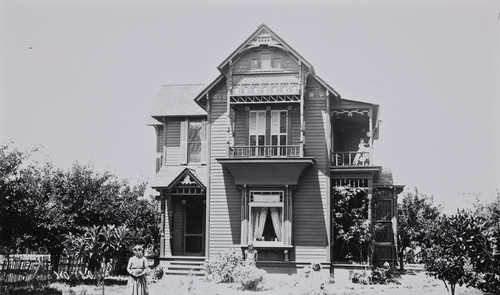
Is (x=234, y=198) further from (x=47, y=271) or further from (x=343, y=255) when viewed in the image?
(x=47, y=271)

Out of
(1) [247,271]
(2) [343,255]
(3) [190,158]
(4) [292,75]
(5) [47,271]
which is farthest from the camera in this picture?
(3) [190,158]

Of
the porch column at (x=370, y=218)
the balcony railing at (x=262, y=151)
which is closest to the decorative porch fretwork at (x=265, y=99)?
the balcony railing at (x=262, y=151)

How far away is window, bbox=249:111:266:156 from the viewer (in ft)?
85.7

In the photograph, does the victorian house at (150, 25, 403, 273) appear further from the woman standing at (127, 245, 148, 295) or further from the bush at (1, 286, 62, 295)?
the woman standing at (127, 245, 148, 295)

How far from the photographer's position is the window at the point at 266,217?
83.8 feet

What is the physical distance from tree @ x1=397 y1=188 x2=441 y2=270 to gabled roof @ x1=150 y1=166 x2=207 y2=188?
1403 cm

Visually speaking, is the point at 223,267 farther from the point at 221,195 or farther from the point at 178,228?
the point at 178,228

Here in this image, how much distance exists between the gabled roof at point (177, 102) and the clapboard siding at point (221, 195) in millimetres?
2761

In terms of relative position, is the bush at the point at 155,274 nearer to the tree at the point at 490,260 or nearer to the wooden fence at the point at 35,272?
the wooden fence at the point at 35,272

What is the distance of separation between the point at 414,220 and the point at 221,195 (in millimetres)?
17237

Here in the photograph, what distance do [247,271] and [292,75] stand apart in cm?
902

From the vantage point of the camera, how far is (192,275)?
25.6 m

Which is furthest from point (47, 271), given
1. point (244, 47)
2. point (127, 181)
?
point (244, 47)

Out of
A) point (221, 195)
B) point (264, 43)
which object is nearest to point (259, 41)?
point (264, 43)
